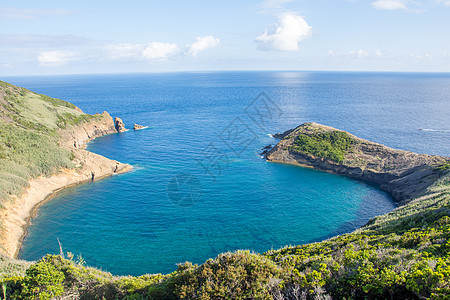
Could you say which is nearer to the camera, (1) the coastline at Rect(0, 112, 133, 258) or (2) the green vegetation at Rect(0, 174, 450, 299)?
(2) the green vegetation at Rect(0, 174, 450, 299)

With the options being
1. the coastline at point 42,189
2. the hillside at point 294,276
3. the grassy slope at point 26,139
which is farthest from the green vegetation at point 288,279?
the grassy slope at point 26,139

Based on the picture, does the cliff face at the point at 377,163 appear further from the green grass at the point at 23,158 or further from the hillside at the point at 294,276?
the green grass at the point at 23,158

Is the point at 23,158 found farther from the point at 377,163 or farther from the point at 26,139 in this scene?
the point at 377,163

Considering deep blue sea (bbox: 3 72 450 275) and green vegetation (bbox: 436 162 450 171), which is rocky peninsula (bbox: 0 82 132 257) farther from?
green vegetation (bbox: 436 162 450 171)

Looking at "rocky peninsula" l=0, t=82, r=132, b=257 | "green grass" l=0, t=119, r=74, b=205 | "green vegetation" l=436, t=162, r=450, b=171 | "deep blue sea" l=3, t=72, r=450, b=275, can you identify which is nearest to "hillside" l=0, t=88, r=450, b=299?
"deep blue sea" l=3, t=72, r=450, b=275

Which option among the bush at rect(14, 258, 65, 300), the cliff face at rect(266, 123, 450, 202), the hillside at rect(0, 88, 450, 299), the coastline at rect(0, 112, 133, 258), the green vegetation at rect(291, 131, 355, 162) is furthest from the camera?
the green vegetation at rect(291, 131, 355, 162)

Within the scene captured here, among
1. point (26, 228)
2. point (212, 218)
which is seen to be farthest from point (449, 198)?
point (26, 228)

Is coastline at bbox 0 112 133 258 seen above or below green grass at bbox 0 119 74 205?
below

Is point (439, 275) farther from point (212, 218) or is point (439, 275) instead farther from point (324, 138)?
point (324, 138)
